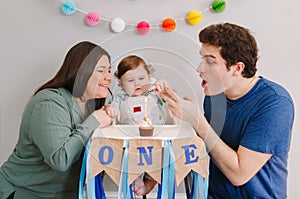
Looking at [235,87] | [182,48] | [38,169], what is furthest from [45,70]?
[235,87]

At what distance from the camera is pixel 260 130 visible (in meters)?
1.37

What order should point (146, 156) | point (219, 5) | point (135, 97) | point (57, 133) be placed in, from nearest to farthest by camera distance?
point (146, 156) → point (57, 133) → point (135, 97) → point (219, 5)

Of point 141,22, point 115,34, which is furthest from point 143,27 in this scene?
point 115,34

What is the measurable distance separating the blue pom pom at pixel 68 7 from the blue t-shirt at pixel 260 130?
2.80 ft

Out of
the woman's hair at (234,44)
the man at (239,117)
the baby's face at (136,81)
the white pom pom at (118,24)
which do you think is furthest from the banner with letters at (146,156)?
the white pom pom at (118,24)

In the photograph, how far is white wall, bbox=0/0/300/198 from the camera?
6.37 ft

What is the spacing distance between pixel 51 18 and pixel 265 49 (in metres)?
1.09

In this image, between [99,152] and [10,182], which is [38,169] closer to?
[10,182]

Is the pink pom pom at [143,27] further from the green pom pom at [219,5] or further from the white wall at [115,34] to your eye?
the green pom pom at [219,5]

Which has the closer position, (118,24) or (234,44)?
(234,44)

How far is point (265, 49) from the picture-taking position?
1.97 metres

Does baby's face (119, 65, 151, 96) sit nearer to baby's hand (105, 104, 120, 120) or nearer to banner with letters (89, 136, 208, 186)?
baby's hand (105, 104, 120, 120)

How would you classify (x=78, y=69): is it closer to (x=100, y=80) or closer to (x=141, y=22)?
(x=100, y=80)

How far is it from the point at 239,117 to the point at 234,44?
274 mm
